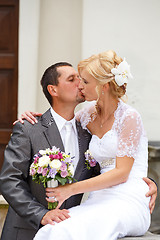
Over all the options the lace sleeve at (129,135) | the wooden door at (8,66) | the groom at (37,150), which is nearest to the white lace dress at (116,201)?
the lace sleeve at (129,135)

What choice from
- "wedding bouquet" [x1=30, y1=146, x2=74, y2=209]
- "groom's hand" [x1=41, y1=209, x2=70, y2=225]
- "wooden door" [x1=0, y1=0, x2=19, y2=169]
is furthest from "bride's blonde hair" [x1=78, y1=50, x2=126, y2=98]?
"wooden door" [x1=0, y1=0, x2=19, y2=169]

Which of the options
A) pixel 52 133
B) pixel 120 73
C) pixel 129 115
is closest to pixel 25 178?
pixel 52 133

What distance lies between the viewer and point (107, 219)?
8.14 ft

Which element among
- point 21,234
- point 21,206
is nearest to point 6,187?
point 21,206

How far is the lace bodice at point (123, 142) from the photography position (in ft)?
8.86

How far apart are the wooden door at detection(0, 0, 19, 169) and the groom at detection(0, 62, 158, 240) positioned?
202 centimetres

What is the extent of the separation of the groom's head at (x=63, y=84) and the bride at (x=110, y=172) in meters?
0.09

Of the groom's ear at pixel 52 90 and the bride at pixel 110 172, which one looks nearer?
the bride at pixel 110 172

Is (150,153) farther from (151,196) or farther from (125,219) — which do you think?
(125,219)

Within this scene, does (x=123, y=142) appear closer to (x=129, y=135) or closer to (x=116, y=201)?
(x=129, y=135)

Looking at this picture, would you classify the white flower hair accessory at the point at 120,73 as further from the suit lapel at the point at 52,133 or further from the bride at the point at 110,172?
the suit lapel at the point at 52,133

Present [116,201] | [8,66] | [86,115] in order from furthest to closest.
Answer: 1. [8,66]
2. [86,115]
3. [116,201]

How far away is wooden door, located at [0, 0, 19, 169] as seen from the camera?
16.3 feet

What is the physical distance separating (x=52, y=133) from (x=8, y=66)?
2.36 metres
